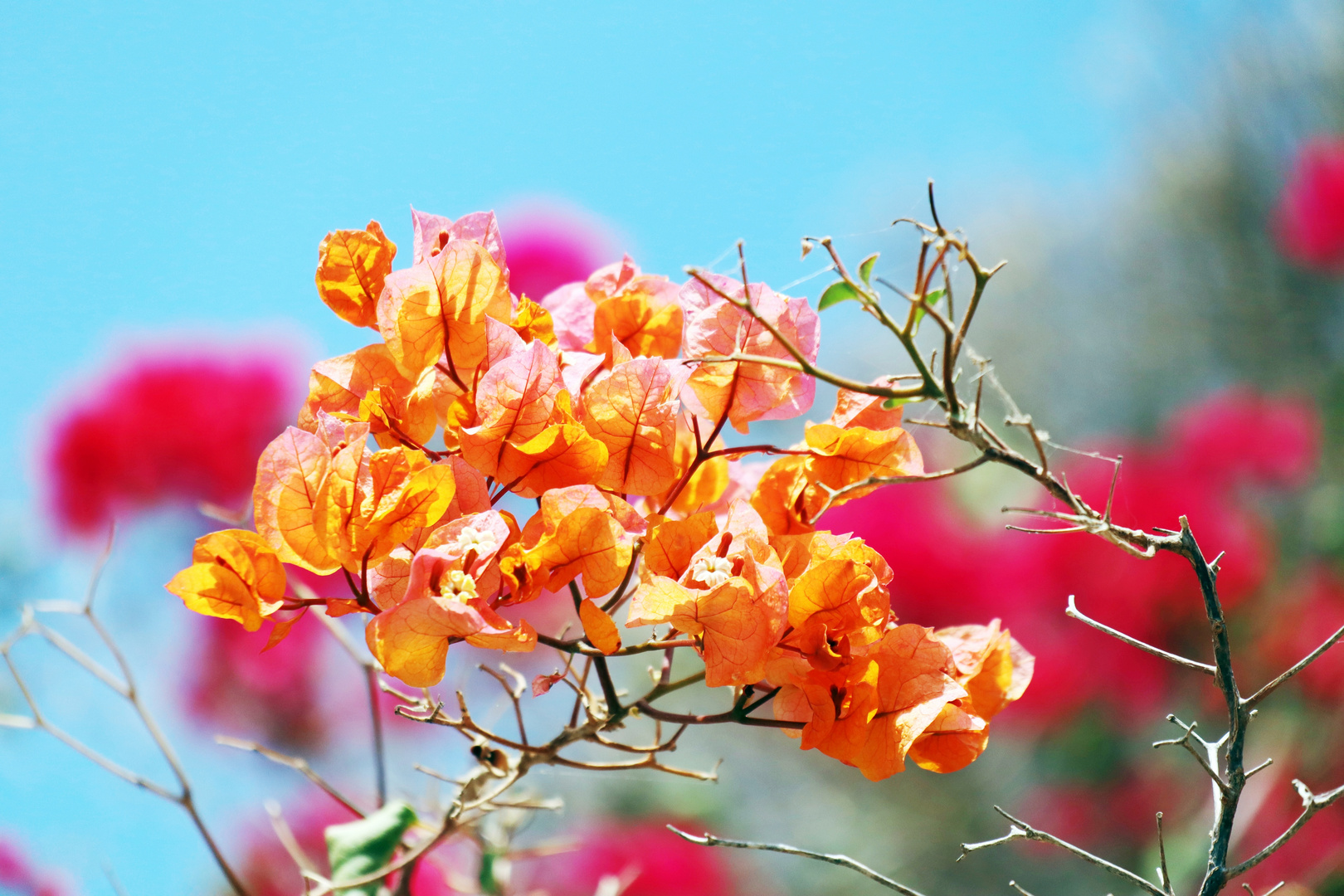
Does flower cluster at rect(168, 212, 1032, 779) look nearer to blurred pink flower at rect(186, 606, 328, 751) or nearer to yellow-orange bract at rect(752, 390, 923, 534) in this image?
yellow-orange bract at rect(752, 390, 923, 534)

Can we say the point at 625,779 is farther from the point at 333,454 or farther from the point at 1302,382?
the point at 1302,382

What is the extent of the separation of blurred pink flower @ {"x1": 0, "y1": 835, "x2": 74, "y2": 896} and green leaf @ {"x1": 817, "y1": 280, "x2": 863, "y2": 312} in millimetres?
540

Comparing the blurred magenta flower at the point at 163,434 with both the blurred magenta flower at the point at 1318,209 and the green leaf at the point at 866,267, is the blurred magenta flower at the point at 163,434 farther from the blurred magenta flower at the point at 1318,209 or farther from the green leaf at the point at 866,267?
the blurred magenta flower at the point at 1318,209

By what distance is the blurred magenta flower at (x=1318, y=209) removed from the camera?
190 centimetres

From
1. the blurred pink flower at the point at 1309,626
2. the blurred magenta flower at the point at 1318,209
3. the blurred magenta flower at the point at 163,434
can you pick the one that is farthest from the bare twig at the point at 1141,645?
the blurred magenta flower at the point at 1318,209

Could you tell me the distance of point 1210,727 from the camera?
1205mm

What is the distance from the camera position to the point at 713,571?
212mm

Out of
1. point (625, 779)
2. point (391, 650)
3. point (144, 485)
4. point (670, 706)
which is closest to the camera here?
point (391, 650)

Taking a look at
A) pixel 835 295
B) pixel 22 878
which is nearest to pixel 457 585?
pixel 835 295

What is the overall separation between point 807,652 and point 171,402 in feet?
5.51

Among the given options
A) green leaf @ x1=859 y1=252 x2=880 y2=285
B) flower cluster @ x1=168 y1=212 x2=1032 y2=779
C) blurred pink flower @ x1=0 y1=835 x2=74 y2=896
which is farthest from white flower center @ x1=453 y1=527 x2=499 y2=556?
blurred pink flower @ x1=0 y1=835 x2=74 y2=896

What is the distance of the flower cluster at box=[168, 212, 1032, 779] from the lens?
0.21m

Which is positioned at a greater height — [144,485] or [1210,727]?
[144,485]

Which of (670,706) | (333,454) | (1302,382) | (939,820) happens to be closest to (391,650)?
(333,454)
